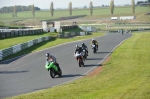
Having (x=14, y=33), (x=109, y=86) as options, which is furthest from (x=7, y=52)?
(x=14, y=33)

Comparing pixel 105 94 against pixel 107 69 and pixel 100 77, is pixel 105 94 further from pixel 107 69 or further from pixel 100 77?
pixel 107 69

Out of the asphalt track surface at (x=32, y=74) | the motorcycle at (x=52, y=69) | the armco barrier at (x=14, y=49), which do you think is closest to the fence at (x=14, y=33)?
the armco barrier at (x=14, y=49)

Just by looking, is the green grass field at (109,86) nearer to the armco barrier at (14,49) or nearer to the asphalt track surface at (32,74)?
the asphalt track surface at (32,74)

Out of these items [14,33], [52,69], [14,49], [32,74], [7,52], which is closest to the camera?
[52,69]

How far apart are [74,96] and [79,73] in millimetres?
7547

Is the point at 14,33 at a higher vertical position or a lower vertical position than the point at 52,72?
higher

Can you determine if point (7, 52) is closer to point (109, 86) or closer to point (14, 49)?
point (14, 49)

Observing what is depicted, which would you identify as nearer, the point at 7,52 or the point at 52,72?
the point at 52,72

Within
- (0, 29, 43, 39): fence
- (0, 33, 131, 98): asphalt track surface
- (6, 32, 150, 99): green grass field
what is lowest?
(0, 33, 131, 98): asphalt track surface

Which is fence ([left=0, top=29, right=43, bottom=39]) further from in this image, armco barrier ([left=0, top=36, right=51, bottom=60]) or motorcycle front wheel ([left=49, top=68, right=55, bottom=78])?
motorcycle front wheel ([left=49, top=68, right=55, bottom=78])

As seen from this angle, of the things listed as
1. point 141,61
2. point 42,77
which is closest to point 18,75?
point 42,77

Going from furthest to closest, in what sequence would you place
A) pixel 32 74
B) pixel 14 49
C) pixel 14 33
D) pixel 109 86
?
pixel 14 33 < pixel 14 49 < pixel 32 74 < pixel 109 86

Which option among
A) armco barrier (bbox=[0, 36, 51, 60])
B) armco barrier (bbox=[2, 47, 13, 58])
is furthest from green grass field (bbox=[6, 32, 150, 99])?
armco barrier (bbox=[2, 47, 13, 58])

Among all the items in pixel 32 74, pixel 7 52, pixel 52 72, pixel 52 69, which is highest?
pixel 52 69
